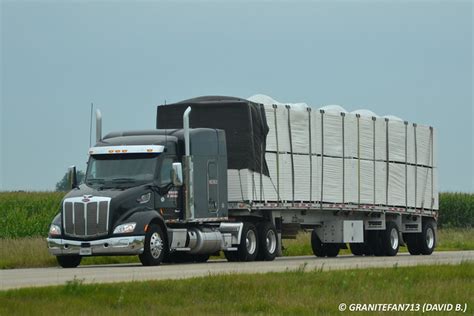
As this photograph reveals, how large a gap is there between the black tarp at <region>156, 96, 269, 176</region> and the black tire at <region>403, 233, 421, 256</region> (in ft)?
33.4

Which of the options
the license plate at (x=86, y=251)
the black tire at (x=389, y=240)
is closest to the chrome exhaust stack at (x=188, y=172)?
the license plate at (x=86, y=251)

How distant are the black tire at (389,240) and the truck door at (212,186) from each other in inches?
365

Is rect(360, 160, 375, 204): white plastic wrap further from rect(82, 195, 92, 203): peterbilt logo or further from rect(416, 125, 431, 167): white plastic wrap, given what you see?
rect(82, 195, 92, 203): peterbilt logo

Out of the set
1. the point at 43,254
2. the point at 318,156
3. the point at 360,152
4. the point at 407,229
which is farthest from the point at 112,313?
the point at 407,229

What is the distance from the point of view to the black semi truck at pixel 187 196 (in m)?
30.6

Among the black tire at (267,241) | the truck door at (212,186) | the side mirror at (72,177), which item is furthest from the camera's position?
the black tire at (267,241)

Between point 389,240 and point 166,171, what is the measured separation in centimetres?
1149

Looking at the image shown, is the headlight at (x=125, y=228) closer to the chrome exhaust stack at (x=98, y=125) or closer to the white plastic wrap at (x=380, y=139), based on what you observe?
the chrome exhaust stack at (x=98, y=125)

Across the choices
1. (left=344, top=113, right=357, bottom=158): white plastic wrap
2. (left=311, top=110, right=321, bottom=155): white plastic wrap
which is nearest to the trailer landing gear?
(left=344, top=113, right=357, bottom=158): white plastic wrap

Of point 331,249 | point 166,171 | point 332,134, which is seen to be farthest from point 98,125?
point 331,249

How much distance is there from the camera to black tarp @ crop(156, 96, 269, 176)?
34.4 metres

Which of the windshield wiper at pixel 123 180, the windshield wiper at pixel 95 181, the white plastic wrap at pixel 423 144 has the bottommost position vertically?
the windshield wiper at pixel 95 181

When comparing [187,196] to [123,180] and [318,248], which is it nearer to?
[123,180]

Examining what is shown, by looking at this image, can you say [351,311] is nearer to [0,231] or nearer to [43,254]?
[43,254]
